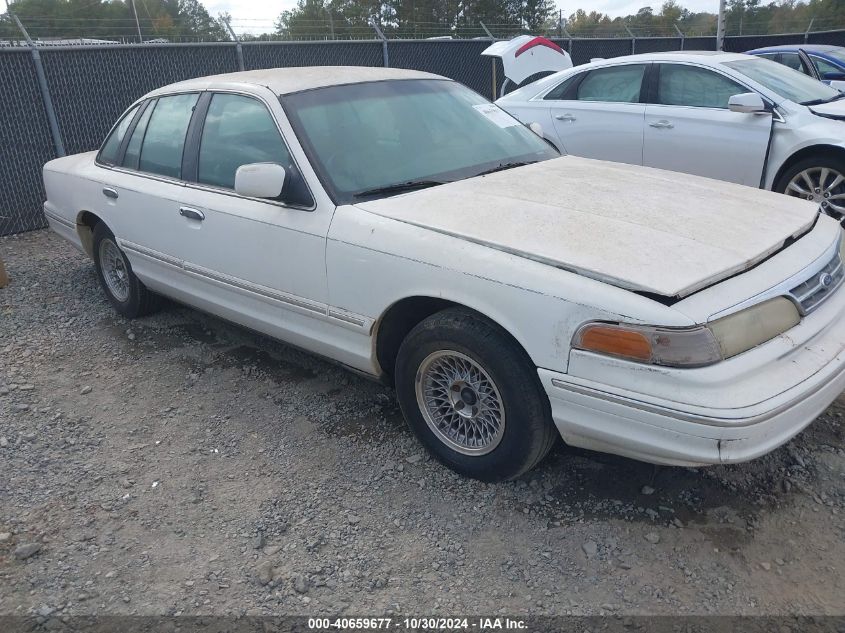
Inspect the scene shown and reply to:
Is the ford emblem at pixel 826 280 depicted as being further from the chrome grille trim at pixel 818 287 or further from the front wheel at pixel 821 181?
the front wheel at pixel 821 181

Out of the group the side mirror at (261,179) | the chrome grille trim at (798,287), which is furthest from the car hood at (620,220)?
the side mirror at (261,179)

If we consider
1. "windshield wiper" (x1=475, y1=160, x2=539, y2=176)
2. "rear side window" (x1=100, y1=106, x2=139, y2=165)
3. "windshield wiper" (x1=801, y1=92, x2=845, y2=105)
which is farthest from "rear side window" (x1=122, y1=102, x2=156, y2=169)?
"windshield wiper" (x1=801, y1=92, x2=845, y2=105)

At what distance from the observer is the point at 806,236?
3123 mm

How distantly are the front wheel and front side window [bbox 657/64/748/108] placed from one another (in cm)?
85

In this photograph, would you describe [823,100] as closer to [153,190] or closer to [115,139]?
[153,190]

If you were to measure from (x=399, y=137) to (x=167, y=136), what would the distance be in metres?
1.68

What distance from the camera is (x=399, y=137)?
3861mm

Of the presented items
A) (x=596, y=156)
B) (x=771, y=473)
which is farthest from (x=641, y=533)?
(x=596, y=156)

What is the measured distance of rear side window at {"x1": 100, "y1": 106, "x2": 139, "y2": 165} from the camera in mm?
5141

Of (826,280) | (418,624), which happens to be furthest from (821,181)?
(418,624)

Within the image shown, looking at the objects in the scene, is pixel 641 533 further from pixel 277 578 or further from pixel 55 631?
pixel 55 631

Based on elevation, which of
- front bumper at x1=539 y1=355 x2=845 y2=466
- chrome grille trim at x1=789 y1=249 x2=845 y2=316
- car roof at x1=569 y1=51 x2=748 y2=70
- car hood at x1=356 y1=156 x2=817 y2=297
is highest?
car roof at x1=569 y1=51 x2=748 y2=70

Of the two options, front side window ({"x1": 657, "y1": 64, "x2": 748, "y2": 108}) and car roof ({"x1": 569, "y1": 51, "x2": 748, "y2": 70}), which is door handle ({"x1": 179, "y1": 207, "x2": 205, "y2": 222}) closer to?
front side window ({"x1": 657, "y1": 64, "x2": 748, "y2": 108})

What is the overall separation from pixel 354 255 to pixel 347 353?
0.53 metres
